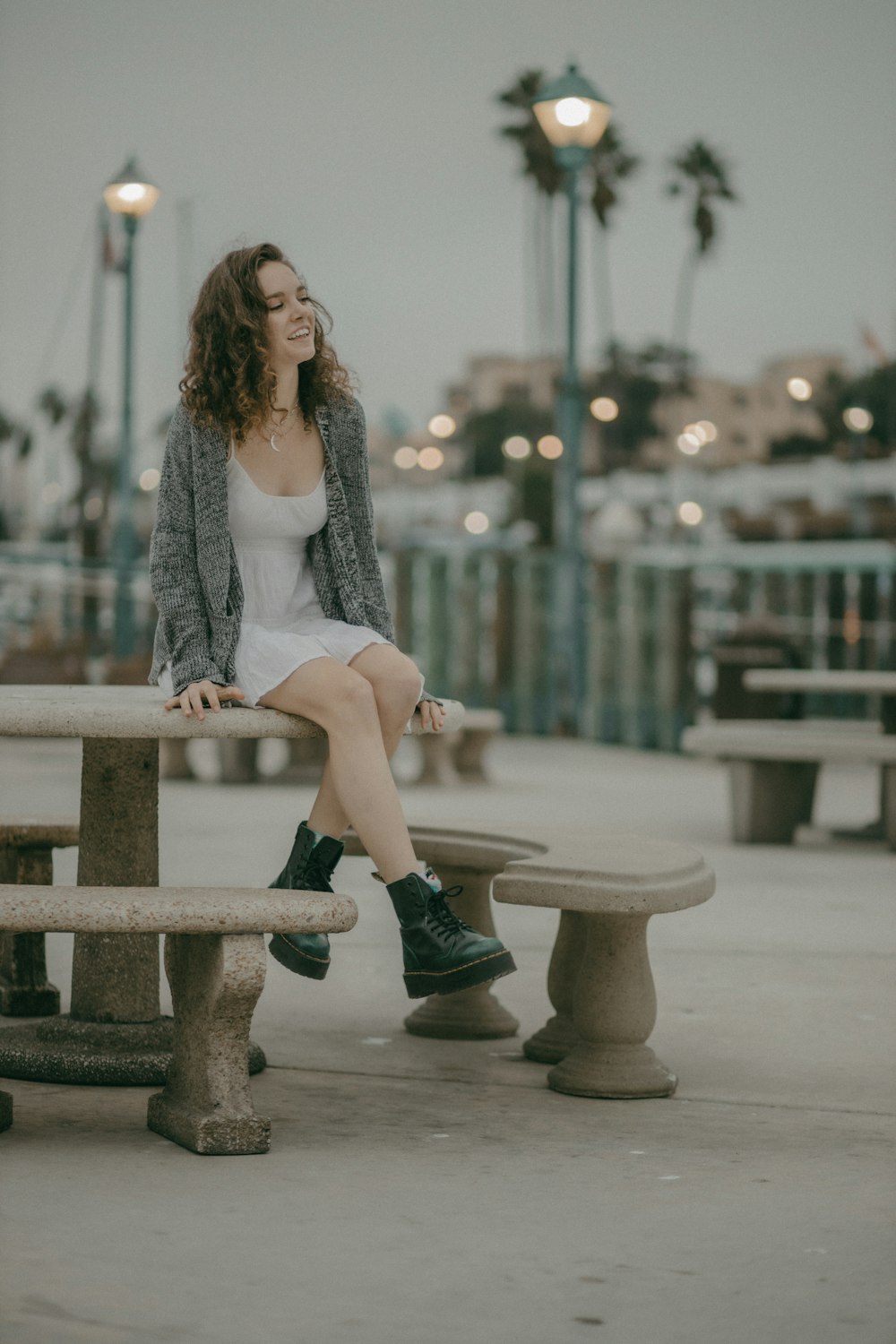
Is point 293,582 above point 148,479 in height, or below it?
below

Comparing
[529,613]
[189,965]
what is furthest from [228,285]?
[529,613]

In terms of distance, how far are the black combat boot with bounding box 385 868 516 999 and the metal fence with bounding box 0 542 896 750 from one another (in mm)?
9983

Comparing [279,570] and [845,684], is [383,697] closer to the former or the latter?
[279,570]

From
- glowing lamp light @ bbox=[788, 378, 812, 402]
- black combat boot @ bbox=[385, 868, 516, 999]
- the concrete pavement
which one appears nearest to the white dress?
black combat boot @ bbox=[385, 868, 516, 999]

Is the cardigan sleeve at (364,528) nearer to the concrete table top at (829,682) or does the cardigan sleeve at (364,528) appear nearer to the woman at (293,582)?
the woman at (293,582)

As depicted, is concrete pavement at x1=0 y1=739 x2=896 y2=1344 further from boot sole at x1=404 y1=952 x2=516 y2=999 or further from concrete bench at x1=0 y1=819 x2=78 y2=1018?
concrete bench at x1=0 y1=819 x2=78 y2=1018

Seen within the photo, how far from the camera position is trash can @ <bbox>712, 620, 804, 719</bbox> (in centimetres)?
1361

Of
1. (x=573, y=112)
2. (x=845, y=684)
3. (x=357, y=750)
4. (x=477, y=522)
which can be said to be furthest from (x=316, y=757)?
(x=477, y=522)

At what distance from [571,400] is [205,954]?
14.1 m

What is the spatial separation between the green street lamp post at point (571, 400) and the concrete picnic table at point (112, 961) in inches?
454

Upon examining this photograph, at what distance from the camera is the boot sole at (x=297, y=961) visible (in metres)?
4.25

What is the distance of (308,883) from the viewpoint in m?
4.34

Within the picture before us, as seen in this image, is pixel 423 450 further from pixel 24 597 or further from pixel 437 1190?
pixel 437 1190

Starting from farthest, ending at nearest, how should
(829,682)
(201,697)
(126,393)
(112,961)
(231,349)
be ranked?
(126,393) < (829,682) < (112,961) < (231,349) < (201,697)
